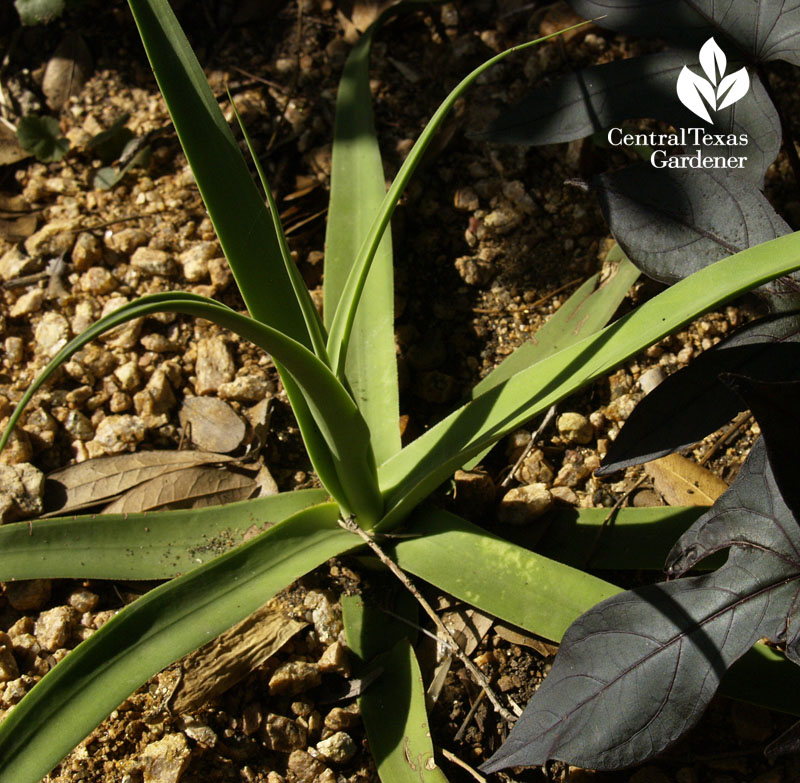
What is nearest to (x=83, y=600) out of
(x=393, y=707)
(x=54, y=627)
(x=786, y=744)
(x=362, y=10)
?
(x=54, y=627)

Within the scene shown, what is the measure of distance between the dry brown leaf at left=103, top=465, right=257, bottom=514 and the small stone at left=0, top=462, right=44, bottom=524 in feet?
0.35

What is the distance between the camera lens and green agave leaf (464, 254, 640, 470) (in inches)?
48.4

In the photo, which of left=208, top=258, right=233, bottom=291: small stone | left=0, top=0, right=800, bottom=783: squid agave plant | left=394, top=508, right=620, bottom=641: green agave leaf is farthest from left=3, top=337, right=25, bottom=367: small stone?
left=394, top=508, right=620, bottom=641: green agave leaf

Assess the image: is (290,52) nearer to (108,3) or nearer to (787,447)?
(108,3)

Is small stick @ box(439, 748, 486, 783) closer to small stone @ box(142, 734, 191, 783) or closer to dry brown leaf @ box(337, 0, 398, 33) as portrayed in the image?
small stone @ box(142, 734, 191, 783)

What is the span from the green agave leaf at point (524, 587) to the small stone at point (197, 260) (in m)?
0.71

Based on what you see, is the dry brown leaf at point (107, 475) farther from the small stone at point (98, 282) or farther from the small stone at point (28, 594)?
the small stone at point (98, 282)

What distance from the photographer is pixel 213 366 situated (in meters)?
1.37

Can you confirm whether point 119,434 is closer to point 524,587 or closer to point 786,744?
point 524,587

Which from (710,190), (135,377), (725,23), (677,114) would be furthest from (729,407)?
(135,377)

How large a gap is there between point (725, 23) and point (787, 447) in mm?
589

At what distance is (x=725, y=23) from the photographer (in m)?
0.98

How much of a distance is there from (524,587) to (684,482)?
38 cm

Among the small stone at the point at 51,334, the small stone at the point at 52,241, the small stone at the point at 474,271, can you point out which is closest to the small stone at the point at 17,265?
the small stone at the point at 52,241
